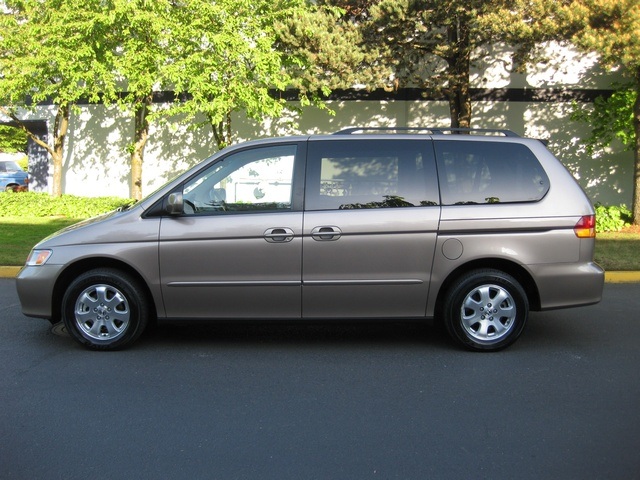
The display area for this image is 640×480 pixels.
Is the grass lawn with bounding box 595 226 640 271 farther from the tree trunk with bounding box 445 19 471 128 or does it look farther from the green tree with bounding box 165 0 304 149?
the green tree with bounding box 165 0 304 149

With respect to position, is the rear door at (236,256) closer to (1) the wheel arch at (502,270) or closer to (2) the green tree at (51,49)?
(1) the wheel arch at (502,270)

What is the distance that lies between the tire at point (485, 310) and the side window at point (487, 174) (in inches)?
26.0

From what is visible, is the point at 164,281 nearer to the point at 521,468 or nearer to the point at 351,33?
the point at 521,468

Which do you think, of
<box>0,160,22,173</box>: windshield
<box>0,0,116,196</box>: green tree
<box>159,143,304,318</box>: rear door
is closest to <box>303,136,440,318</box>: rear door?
<box>159,143,304,318</box>: rear door

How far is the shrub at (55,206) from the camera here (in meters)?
15.7

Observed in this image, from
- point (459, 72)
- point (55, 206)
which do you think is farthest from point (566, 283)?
point (55, 206)

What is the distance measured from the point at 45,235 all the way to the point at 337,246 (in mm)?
8686

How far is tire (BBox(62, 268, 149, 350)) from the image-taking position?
560 cm

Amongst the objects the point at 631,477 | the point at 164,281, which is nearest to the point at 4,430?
the point at 164,281

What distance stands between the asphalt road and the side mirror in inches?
48.2

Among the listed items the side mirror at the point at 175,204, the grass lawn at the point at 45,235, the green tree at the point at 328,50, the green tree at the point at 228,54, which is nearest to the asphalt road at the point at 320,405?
the side mirror at the point at 175,204

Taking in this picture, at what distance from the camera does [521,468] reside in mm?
3525

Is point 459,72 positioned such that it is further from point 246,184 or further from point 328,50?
point 246,184

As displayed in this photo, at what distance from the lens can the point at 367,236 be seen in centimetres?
550
